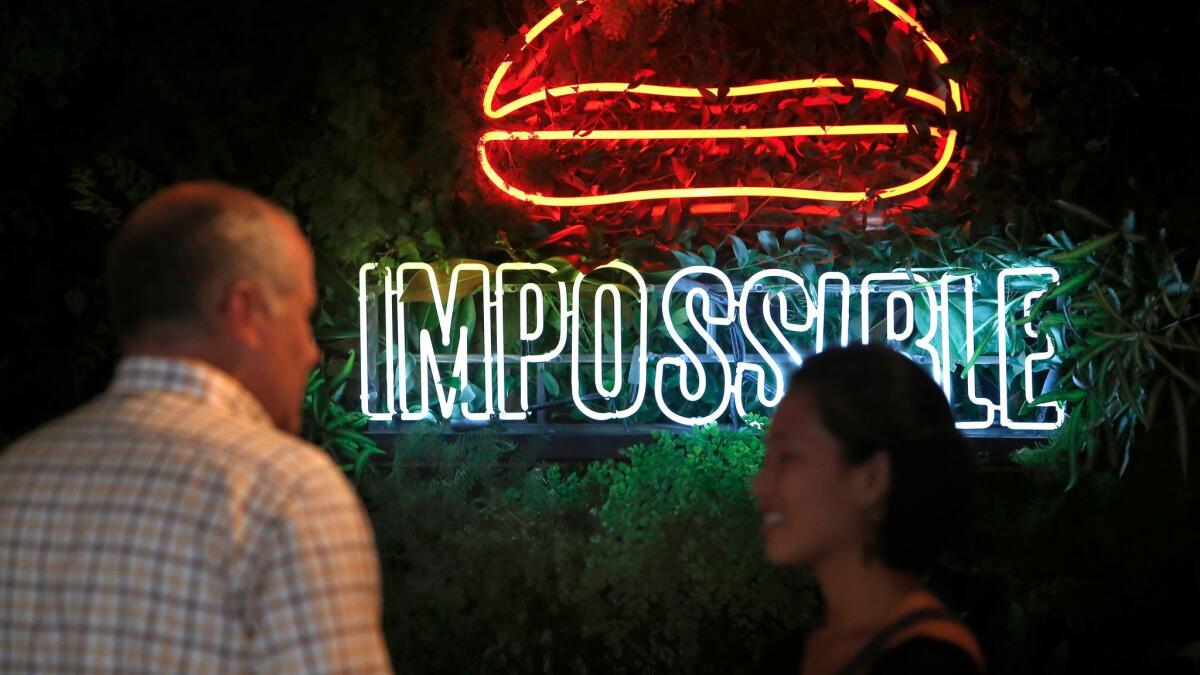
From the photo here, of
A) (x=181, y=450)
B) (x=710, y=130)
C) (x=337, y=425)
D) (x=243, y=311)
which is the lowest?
(x=337, y=425)

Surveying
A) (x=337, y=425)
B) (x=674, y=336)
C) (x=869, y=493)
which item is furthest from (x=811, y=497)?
(x=337, y=425)

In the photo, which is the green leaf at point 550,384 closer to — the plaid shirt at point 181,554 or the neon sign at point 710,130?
the neon sign at point 710,130

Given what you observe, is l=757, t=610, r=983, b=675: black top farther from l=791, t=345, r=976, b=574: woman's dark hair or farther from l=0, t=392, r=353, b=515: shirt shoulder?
l=0, t=392, r=353, b=515: shirt shoulder

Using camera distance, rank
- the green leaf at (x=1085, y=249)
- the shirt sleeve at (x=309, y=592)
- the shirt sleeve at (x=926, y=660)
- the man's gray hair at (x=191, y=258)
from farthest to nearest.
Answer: the green leaf at (x=1085, y=249), the shirt sleeve at (x=926, y=660), the man's gray hair at (x=191, y=258), the shirt sleeve at (x=309, y=592)

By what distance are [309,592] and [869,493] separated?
35.1 inches

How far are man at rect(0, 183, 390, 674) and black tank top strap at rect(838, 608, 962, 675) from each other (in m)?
0.71

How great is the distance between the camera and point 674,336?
4055 mm

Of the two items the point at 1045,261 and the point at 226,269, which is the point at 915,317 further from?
the point at 226,269

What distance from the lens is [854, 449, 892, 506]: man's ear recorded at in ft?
5.95

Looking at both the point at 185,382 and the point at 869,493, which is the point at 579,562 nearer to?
the point at 869,493

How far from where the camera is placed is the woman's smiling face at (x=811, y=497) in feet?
5.98

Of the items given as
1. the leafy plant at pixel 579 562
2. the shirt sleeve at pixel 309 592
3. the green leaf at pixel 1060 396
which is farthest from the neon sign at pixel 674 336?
the shirt sleeve at pixel 309 592

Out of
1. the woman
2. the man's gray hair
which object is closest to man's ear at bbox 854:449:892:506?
the woman

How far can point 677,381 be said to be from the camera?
4.24 m
